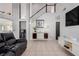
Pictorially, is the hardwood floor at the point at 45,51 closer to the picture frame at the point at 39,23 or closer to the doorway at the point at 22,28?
the doorway at the point at 22,28

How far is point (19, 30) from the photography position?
497cm

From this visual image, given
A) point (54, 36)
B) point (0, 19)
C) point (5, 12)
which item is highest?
point (5, 12)

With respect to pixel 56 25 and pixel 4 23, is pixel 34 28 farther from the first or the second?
pixel 4 23

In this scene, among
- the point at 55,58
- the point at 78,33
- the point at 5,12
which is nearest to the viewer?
the point at 55,58

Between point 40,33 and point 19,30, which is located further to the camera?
point 40,33

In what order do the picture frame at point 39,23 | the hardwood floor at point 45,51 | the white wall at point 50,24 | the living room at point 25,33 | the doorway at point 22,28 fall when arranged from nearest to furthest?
1. the living room at point 25,33
2. the hardwood floor at point 45,51
3. the doorway at point 22,28
4. the white wall at point 50,24
5. the picture frame at point 39,23

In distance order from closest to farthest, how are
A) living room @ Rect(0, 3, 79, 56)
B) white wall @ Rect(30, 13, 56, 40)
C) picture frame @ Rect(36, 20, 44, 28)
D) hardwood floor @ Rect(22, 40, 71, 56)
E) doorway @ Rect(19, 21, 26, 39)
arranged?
1. living room @ Rect(0, 3, 79, 56)
2. hardwood floor @ Rect(22, 40, 71, 56)
3. doorway @ Rect(19, 21, 26, 39)
4. white wall @ Rect(30, 13, 56, 40)
5. picture frame @ Rect(36, 20, 44, 28)

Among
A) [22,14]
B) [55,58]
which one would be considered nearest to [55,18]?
[22,14]

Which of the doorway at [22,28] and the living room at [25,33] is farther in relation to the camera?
the doorway at [22,28]

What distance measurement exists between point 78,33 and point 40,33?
18.0ft

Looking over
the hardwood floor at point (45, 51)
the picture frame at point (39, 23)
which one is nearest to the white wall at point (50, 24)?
the picture frame at point (39, 23)

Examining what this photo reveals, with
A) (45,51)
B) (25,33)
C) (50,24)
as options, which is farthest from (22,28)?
(50,24)

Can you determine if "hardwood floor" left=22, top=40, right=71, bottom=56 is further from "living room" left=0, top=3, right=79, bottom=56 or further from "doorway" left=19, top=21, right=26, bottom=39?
"doorway" left=19, top=21, right=26, bottom=39

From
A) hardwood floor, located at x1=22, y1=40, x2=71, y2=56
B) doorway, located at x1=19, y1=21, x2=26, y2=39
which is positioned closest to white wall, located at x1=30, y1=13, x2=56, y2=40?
hardwood floor, located at x1=22, y1=40, x2=71, y2=56
